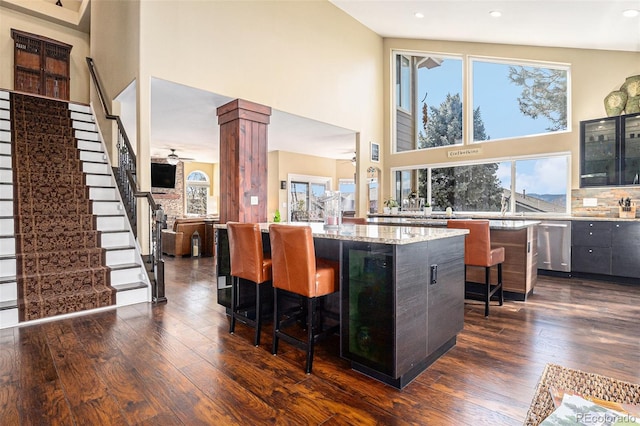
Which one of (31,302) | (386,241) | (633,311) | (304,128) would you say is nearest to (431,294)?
(386,241)

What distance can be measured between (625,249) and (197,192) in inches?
438

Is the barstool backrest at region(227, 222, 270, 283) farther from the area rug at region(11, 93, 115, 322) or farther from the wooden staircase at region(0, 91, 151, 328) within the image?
the area rug at region(11, 93, 115, 322)

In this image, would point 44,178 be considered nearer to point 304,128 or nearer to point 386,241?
point 304,128

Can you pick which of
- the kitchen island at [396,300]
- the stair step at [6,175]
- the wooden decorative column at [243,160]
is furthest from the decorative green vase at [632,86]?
the stair step at [6,175]

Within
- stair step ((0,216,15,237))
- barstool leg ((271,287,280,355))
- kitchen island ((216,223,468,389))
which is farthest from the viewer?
stair step ((0,216,15,237))

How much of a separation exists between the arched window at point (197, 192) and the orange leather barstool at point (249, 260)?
9259 millimetres

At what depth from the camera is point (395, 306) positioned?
2006 mm

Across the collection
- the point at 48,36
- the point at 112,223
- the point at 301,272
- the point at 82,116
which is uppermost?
the point at 48,36

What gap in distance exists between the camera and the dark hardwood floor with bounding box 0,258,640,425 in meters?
1.83

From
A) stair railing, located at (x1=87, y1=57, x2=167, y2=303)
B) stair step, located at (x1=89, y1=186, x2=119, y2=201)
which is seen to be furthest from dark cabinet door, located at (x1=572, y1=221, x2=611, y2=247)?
stair step, located at (x1=89, y1=186, x2=119, y2=201)

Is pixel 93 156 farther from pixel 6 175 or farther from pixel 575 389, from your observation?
pixel 575 389

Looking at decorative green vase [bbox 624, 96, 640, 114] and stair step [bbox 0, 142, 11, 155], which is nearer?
stair step [bbox 0, 142, 11, 155]

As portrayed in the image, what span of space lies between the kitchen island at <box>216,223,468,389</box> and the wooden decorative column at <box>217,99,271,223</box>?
2642 mm

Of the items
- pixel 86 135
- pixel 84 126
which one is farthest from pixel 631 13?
pixel 84 126
